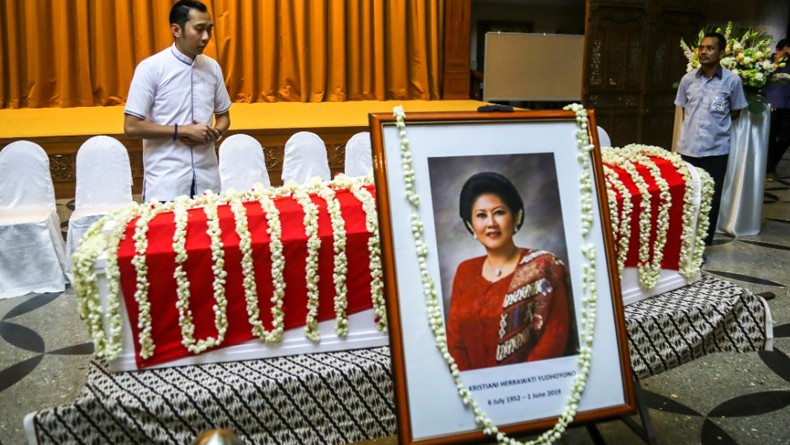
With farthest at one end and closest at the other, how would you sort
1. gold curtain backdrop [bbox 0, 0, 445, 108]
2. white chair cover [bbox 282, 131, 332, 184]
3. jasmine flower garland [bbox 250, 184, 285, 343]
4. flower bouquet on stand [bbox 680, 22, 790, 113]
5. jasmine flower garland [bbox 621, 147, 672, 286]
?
gold curtain backdrop [bbox 0, 0, 445, 108] → flower bouquet on stand [bbox 680, 22, 790, 113] → white chair cover [bbox 282, 131, 332, 184] → jasmine flower garland [bbox 621, 147, 672, 286] → jasmine flower garland [bbox 250, 184, 285, 343]

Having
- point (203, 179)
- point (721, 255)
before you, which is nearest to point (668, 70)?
point (721, 255)

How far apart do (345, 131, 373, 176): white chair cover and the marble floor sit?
1.61 metres

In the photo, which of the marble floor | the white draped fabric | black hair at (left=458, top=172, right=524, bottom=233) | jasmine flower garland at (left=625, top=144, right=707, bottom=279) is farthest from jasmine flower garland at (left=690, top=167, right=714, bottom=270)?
the white draped fabric

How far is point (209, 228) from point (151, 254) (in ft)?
0.50

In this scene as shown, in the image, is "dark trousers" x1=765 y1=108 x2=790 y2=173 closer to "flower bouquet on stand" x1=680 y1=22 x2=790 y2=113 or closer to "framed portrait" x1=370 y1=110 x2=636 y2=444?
"flower bouquet on stand" x1=680 y1=22 x2=790 y2=113

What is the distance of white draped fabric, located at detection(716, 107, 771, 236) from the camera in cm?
443

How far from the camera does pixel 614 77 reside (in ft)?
22.2

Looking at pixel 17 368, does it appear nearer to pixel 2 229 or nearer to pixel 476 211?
pixel 2 229

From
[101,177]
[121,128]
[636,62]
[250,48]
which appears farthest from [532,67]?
[101,177]

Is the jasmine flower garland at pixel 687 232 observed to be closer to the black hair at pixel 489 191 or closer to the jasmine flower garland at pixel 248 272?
the black hair at pixel 489 191

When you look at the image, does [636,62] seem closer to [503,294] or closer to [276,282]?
[276,282]

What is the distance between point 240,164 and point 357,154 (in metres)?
0.66

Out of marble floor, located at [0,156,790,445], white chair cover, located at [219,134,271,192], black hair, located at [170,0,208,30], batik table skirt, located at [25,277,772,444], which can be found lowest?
marble floor, located at [0,156,790,445]

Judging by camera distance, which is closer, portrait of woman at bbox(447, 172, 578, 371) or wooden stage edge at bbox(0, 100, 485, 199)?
portrait of woman at bbox(447, 172, 578, 371)
